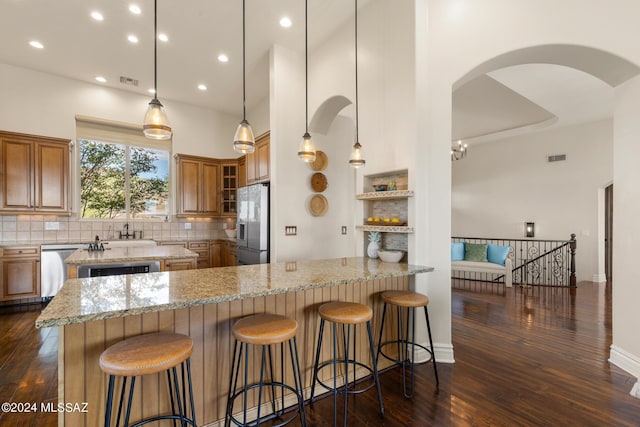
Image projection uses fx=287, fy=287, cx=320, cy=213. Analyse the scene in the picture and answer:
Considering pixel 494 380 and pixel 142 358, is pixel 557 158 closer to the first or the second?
pixel 494 380

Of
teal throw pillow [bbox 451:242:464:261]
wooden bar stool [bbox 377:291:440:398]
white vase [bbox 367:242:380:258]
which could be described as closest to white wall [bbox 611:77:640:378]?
wooden bar stool [bbox 377:291:440:398]

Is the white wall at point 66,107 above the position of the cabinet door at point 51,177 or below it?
above

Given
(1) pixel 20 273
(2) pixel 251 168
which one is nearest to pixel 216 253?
(2) pixel 251 168

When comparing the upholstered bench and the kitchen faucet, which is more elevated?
the kitchen faucet

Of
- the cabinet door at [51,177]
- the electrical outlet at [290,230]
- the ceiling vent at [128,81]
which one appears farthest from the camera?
the ceiling vent at [128,81]

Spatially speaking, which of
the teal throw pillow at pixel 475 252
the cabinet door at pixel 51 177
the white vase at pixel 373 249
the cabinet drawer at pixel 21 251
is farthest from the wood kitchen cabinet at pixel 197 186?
the teal throw pillow at pixel 475 252

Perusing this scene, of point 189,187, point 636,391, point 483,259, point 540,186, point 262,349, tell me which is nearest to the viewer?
point 262,349

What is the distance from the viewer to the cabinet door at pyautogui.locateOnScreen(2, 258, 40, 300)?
431 centimetres

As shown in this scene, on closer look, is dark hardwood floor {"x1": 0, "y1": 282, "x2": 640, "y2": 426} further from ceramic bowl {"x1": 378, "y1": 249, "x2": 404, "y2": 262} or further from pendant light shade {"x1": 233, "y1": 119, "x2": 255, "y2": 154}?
pendant light shade {"x1": 233, "y1": 119, "x2": 255, "y2": 154}

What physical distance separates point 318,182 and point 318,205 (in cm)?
36

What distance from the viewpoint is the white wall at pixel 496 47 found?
2289 millimetres

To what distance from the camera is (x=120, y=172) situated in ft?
18.6

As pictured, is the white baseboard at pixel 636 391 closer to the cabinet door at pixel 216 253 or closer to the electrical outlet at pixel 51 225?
the cabinet door at pixel 216 253

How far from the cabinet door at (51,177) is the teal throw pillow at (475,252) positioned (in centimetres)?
802
